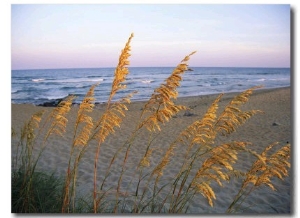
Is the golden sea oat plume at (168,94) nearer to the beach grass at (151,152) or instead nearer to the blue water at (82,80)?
the beach grass at (151,152)

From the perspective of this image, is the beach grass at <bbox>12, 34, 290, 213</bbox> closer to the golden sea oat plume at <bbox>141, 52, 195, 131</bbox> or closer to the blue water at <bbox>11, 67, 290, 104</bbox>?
the golden sea oat plume at <bbox>141, 52, 195, 131</bbox>

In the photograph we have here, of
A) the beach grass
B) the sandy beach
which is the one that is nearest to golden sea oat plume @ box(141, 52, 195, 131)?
the beach grass

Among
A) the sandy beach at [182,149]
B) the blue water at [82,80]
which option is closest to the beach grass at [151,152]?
the sandy beach at [182,149]

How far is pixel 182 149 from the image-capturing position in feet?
16.3

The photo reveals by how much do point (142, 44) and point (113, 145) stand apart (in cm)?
227

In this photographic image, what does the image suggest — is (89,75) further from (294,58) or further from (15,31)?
(294,58)

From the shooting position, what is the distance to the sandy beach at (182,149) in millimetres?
3160

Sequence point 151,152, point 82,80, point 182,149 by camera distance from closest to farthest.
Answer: point 151,152
point 82,80
point 182,149

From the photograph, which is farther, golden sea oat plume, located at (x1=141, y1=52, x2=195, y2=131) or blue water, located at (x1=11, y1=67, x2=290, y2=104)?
blue water, located at (x1=11, y1=67, x2=290, y2=104)

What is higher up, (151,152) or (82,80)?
(82,80)

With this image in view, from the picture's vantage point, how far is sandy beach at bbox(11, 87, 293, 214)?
10.4ft

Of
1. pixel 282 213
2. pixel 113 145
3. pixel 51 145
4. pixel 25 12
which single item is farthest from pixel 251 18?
pixel 51 145

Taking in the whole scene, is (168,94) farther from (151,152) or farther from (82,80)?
(82,80)

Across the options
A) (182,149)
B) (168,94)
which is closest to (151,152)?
(168,94)
